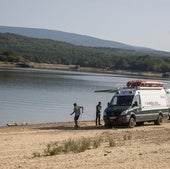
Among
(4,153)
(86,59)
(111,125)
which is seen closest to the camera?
(4,153)

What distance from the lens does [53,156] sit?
14.0 m

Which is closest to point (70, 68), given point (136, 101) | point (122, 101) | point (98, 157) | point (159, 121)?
point (159, 121)

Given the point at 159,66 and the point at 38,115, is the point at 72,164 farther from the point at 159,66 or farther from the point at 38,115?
the point at 159,66

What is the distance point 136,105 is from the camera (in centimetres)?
2634

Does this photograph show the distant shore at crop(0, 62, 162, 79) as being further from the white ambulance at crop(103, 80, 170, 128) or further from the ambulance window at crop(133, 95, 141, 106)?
the ambulance window at crop(133, 95, 141, 106)

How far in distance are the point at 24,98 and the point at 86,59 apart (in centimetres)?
14192

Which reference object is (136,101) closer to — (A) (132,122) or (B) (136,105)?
(B) (136,105)

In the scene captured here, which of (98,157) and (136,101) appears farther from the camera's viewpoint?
(136,101)

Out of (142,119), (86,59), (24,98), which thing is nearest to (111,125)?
(142,119)

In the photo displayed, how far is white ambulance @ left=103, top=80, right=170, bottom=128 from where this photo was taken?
84.9 ft

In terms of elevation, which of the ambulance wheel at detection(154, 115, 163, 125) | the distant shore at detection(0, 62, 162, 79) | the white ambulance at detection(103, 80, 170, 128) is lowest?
the ambulance wheel at detection(154, 115, 163, 125)

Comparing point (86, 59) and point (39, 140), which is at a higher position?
point (86, 59)

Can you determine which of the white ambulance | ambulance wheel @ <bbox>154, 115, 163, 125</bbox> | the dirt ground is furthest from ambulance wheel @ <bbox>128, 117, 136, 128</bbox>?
the dirt ground

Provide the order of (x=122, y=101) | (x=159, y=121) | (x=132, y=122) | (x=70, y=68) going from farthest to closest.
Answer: (x=70, y=68) < (x=159, y=121) < (x=122, y=101) < (x=132, y=122)
